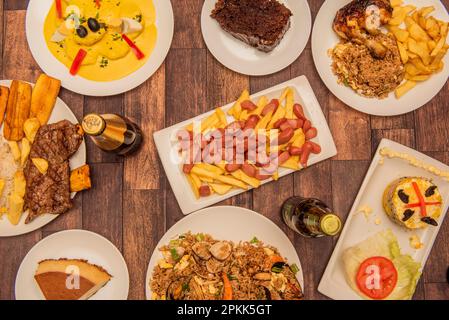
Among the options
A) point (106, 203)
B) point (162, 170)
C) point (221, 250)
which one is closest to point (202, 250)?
point (221, 250)

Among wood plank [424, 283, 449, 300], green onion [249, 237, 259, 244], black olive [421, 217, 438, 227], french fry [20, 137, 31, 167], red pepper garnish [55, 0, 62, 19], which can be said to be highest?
red pepper garnish [55, 0, 62, 19]

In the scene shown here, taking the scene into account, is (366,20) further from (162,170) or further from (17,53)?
(17,53)

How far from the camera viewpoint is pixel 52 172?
2264mm

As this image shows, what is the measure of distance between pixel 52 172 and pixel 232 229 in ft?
3.24

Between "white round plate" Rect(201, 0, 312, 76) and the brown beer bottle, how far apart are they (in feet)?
2.00

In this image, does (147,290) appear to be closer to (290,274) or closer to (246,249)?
(246,249)


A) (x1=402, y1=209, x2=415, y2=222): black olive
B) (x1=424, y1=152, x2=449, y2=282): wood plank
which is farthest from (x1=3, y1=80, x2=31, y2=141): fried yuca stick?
(x1=424, y1=152, x2=449, y2=282): wood plank

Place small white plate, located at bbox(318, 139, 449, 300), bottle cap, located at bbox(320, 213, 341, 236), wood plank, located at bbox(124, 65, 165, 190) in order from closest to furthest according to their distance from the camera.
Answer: bottle cap, located at bbox(320, 213, 341, 236) → small white plate, located at bbox(318, 139, 449, 300) → wood plank, located at bbox(124, 65, 165, 190)

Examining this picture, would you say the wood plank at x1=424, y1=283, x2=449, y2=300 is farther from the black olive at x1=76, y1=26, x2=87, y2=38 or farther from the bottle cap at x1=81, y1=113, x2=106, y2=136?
the black olive at x1=76, y1=26, x2=87, y2=38

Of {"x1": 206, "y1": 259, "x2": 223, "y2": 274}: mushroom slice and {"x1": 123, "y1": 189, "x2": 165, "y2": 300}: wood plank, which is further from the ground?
{"x1": 123, "y1": 189, "x2": 165, "y2": 300}: wood plank

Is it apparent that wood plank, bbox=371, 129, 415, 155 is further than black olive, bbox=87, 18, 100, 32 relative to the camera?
Yes

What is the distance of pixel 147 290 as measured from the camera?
225 cm

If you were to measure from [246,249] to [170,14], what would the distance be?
4.36ft

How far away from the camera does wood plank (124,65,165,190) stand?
2.40m
